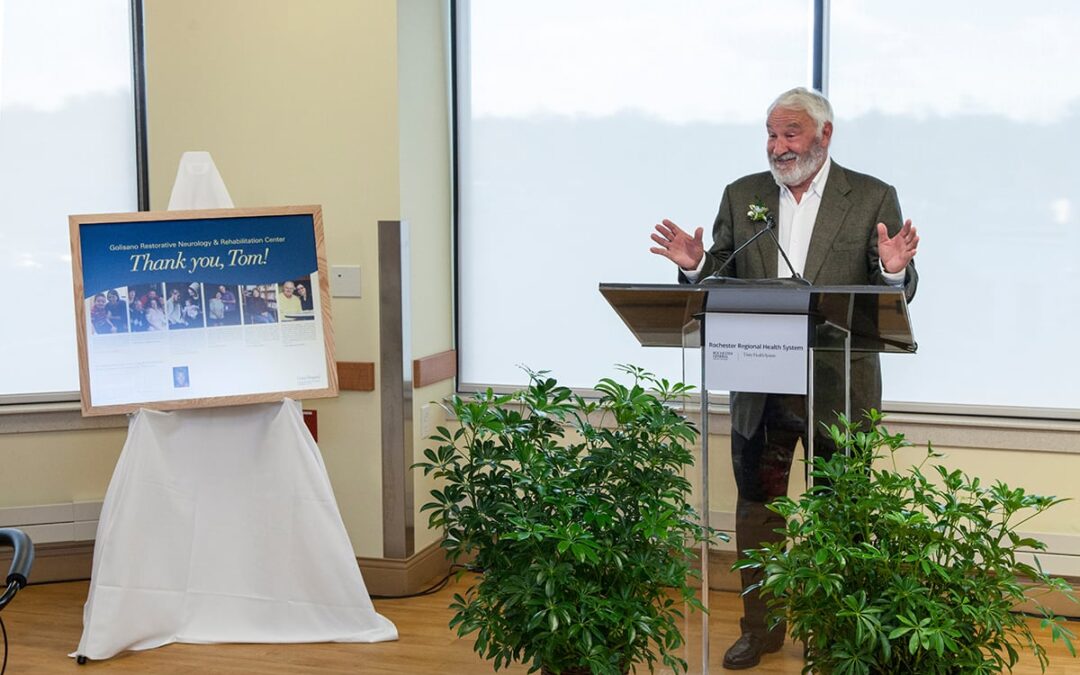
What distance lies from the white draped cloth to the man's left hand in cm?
191

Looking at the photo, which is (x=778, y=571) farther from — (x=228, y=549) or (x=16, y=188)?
(x=16, y=188)

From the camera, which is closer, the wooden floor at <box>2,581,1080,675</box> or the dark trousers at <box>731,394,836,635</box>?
the dark trousers at <box>731,394,836,635</box>

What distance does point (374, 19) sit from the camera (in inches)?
154

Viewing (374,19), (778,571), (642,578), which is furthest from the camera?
(374,19)

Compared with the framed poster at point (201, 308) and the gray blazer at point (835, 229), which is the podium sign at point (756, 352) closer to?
the gray blazer at point (835, 229)

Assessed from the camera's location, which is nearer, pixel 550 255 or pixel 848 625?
pixel 848 625

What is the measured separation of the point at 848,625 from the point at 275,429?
A: 195cm

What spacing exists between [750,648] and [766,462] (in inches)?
17.1

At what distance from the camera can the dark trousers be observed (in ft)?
8.24

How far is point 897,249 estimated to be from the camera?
2.59 meters

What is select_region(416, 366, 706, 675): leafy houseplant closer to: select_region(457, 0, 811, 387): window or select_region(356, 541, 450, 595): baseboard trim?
select_region(356, 541, 450, 595): baseboard trim

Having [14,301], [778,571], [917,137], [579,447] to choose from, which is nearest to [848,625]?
[778,571]

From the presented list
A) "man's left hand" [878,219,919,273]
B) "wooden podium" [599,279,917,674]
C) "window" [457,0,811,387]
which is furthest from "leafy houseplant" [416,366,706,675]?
"window" [457,0,811,387]

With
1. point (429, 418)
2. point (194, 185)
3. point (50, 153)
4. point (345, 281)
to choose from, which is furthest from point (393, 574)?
point (50, 153)
